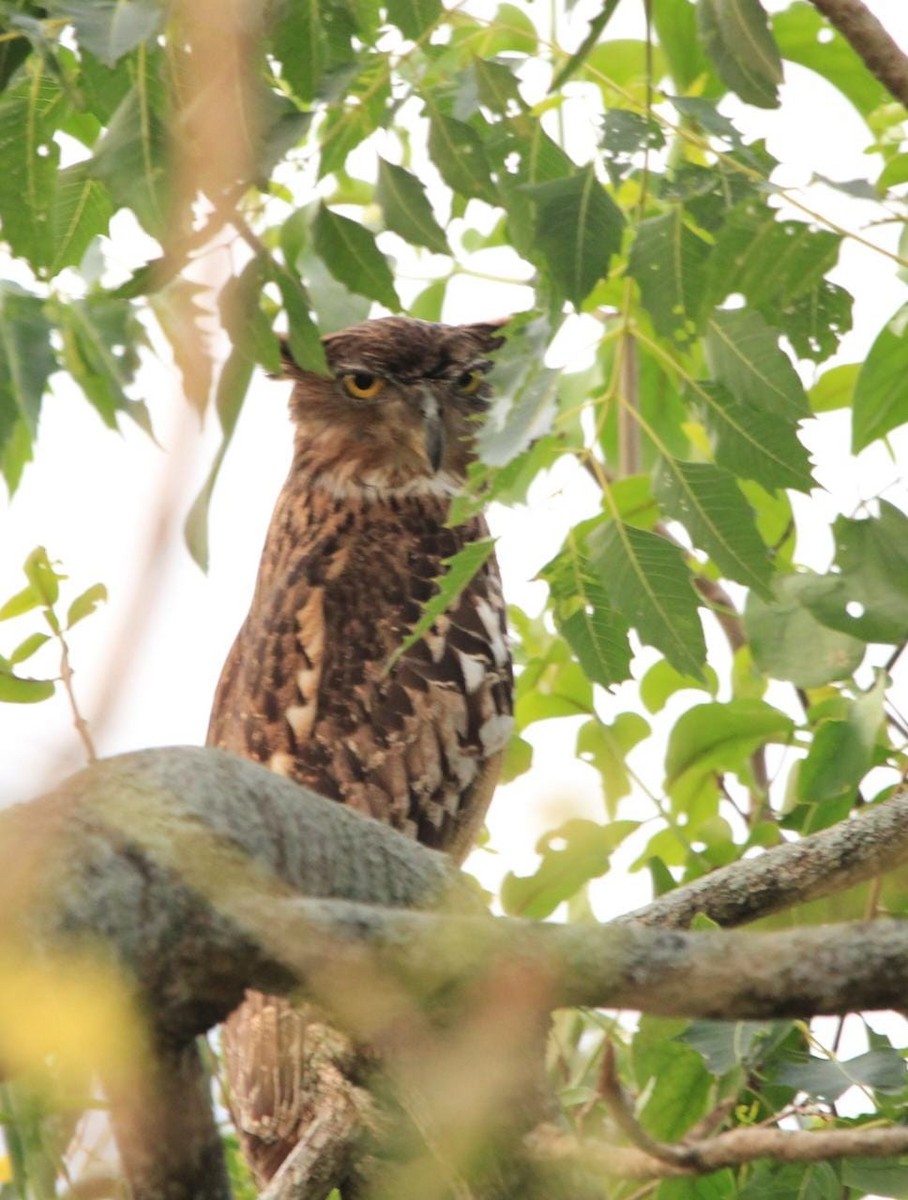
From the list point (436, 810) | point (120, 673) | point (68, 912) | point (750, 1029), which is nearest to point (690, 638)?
point (750, 1029)

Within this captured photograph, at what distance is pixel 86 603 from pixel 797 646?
1.20 metres

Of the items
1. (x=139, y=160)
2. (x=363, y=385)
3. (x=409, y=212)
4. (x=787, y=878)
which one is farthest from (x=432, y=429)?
(x=139, y=160)

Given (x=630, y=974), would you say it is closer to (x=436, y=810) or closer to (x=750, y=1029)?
(x=750, y=1029)

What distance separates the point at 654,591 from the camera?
7.49ft

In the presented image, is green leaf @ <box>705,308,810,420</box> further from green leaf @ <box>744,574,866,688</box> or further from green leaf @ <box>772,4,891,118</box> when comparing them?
green leaf @ <box>772,4,891,118</box>

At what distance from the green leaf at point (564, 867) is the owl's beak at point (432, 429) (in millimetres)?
1778

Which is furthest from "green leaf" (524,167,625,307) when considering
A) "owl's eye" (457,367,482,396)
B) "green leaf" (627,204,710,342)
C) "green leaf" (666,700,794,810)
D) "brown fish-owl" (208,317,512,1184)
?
"owl's eye" (457,367,482,396)

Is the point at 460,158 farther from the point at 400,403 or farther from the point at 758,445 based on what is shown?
the point at 400,403

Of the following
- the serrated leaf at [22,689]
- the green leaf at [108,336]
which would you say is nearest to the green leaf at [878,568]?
the green leaf at [108,336]

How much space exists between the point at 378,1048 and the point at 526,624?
246 cm

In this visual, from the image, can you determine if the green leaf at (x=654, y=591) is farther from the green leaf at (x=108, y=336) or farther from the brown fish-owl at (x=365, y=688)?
the brown fish-owl at (x=365, y=688)

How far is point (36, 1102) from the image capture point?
4.94 ft

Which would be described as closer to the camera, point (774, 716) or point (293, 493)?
point (774, 716)

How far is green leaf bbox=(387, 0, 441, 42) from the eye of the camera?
2137mm
